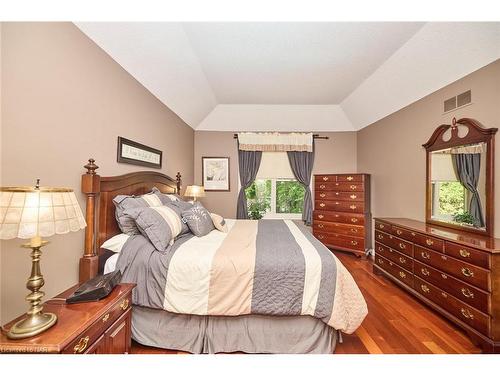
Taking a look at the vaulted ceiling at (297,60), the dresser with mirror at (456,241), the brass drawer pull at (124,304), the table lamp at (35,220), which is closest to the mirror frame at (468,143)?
the dresser with mirror at (456,241)

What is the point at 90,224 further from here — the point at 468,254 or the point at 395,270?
the point at 395,270

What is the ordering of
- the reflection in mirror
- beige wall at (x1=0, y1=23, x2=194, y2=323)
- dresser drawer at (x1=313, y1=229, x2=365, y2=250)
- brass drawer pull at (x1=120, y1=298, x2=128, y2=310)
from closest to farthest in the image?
1. beige wall at (x1=0, y1=23, x2=194, y2=323)
2. brass drawer pull at (x1=120, y1=298, x2=128, y2=310)
3. the reflection in mirror
4. dresser drawer at (x1=313, y1=229, x2=365, y2=250)

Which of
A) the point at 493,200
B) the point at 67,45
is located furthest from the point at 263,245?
the point at 493,200

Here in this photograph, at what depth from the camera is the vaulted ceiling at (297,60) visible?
2037 millimetres

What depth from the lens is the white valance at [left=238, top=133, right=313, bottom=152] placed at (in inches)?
179

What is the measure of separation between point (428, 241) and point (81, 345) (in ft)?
9.33

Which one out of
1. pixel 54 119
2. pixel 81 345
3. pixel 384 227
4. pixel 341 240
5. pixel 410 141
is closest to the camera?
pixel 81 345

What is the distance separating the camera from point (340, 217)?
13.1ft

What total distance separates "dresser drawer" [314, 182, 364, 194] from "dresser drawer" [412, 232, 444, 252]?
152 centimetres

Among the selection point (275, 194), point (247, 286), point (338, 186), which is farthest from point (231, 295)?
point (275, 194)

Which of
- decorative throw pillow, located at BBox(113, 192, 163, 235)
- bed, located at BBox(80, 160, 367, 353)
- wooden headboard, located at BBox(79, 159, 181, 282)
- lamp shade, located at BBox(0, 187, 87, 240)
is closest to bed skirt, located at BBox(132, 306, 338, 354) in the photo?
bed, located at BBox(80, 160, 367, 353)

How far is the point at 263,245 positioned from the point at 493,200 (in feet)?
7.30

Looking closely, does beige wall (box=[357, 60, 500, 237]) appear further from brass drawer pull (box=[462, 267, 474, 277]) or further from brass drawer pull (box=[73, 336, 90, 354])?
brass drawer pull (box=[73, 336, 90, 354])
